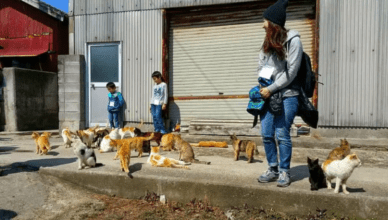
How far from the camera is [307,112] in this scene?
371 cm

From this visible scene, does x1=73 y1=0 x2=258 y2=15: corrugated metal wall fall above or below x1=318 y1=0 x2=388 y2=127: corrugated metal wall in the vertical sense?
above

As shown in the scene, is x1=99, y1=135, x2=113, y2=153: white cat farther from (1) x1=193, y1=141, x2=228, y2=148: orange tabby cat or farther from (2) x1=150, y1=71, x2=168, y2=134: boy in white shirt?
(2) x1=150, y1=71, x2=168, y2=134: boy in white shirt

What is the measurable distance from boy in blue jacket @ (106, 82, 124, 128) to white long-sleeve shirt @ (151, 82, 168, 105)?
3.61 ft

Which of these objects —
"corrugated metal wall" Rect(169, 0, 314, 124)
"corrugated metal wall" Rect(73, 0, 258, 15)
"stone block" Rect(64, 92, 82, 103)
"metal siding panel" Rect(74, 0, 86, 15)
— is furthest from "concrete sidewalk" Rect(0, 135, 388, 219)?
"metal siding panel" Rect(74, 0, 86, 15)

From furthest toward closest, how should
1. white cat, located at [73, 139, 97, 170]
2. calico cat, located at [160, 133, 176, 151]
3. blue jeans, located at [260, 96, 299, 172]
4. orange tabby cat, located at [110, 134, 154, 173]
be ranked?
calico cat, located at [160, 133, 176, 151], white cat, located at [73, 139, 97, 170], orange tabby cat, located at [110, 134, 154, 173], blue jeans, located at [260, 96, 299, 172]

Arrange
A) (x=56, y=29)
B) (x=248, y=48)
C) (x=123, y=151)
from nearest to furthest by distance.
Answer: (x=123, y=151)
(x=248, y=48)
(x=56, y=29)

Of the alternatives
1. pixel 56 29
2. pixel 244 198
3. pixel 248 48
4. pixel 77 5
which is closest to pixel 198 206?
pixel 244 198

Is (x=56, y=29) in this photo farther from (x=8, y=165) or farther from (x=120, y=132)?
(x=8, y=165)

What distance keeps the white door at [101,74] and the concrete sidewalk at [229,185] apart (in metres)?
4.03

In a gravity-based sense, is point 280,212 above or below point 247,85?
below

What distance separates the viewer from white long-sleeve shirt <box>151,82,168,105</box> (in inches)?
334

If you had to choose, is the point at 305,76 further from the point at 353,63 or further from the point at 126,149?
the point at 353,63

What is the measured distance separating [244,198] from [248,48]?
5445mm

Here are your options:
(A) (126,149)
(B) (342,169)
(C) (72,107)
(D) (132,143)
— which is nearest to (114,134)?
(D) (132,143)
